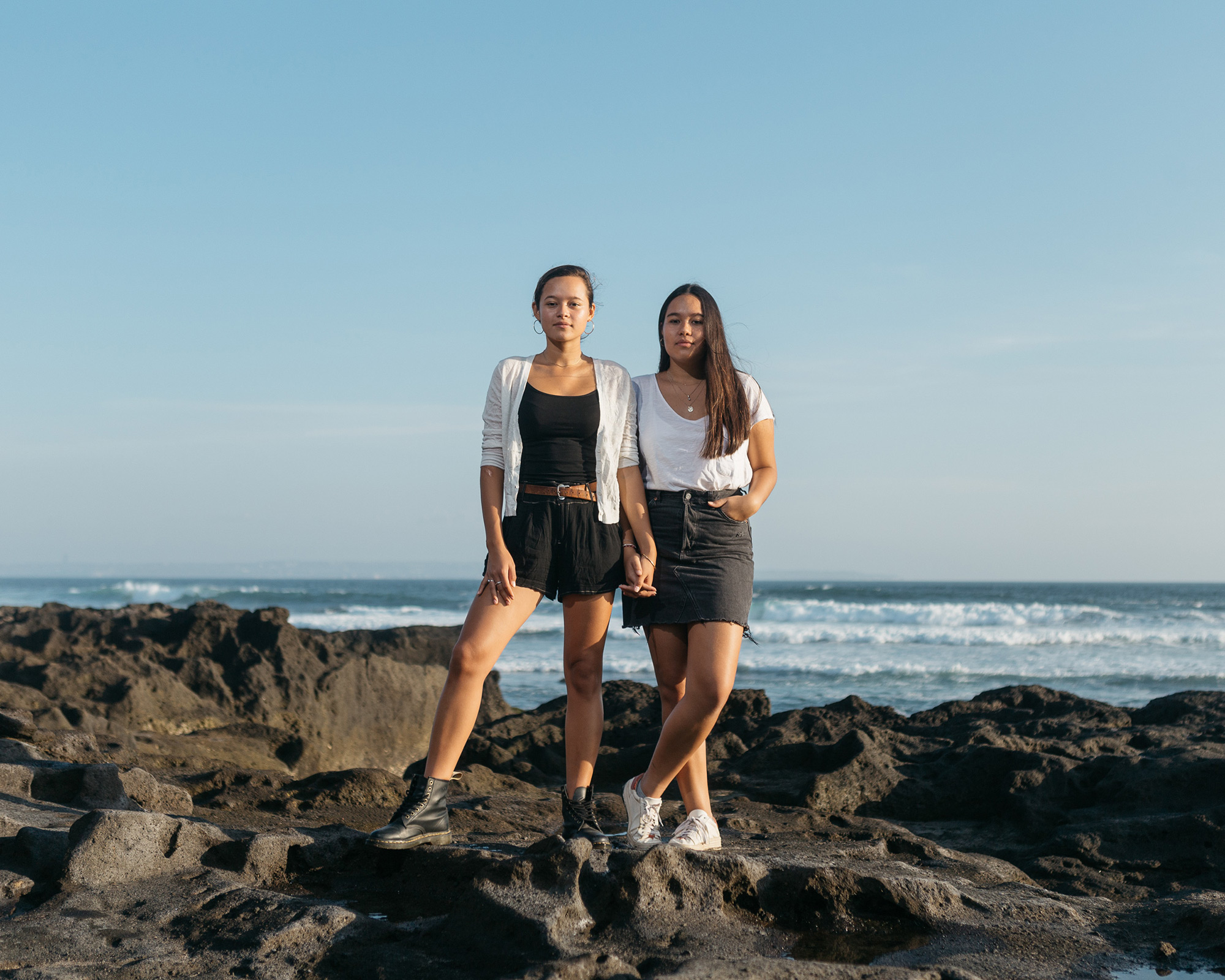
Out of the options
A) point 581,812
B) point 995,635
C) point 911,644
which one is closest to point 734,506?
point 581,812

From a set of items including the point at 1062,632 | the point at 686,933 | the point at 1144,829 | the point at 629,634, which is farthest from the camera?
the point at 1062,632

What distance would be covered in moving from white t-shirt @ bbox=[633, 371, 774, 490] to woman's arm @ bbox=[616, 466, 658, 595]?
7 centimetres

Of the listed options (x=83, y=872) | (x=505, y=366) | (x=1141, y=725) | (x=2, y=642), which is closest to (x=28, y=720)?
(x=83, y=872)

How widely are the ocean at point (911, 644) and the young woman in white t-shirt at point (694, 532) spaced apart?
8.56 m

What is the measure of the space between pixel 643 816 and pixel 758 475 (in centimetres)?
126

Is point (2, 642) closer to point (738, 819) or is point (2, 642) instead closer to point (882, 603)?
point (738, 819)

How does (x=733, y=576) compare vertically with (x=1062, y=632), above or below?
above

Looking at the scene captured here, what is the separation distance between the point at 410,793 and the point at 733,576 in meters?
1.32

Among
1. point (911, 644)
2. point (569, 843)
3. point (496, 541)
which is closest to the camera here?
point (569, 843)

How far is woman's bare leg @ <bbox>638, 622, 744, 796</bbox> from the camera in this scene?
3221 millimetres

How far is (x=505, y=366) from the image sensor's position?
3.46 meters

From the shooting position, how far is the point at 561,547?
3367mm

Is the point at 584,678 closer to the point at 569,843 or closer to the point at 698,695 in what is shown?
the point at 698,695

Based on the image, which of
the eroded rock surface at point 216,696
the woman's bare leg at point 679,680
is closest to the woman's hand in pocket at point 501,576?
the woman's bare leg at point 679,680
